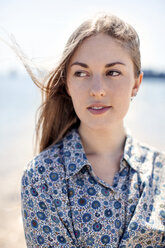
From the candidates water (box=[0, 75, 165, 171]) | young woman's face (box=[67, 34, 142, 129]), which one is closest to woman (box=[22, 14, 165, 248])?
young woman's face (box=[67, 34, 142, 129])

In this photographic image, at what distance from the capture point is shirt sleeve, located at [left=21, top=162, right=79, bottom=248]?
165 centimetres

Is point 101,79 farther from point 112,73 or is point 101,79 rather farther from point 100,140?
point 100,140

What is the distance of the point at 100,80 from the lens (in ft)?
5.92

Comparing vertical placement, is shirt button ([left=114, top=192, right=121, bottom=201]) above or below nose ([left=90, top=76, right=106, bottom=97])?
below

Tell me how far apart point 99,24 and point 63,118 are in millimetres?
811

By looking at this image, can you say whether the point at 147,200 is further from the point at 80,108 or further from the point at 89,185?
the point at 80,108

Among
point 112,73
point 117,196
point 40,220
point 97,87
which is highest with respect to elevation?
point 112,73

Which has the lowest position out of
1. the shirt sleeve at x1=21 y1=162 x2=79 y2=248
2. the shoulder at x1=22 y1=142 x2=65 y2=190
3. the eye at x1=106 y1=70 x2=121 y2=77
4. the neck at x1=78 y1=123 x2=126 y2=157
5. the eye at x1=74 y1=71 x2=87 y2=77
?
the shirt sleeve at x1=21 y1=162 x2=79 y2=248

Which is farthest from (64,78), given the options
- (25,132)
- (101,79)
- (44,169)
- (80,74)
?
(25,132)

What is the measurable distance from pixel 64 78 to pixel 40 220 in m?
1.04

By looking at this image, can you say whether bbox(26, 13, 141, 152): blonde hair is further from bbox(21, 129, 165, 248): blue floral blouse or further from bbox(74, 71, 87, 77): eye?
bbox(21, 129, 165, 248): blue floral blouse

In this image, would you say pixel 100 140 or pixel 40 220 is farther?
pixel 100 140

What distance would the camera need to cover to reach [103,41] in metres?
1.84

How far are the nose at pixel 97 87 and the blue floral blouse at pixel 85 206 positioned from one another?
0.48 metres
